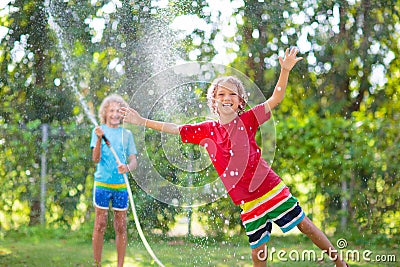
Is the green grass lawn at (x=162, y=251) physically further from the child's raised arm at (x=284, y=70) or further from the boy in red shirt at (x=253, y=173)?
the child's raised arm at (x=284, y=70)

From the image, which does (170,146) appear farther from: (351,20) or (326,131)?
(351,20)

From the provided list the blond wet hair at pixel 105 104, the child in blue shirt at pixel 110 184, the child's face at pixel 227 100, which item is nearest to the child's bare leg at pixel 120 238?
the child in blue shirt at pixel 110 184

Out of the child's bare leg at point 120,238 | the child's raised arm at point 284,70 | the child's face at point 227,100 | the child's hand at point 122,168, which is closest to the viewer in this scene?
the child's raised arm at point 284,70

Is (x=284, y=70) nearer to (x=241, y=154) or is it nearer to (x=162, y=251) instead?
(x=241, y=154)

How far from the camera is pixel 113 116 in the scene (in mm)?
3375

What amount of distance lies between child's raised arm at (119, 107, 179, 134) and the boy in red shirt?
0.51 ft

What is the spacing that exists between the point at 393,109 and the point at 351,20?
65 cm

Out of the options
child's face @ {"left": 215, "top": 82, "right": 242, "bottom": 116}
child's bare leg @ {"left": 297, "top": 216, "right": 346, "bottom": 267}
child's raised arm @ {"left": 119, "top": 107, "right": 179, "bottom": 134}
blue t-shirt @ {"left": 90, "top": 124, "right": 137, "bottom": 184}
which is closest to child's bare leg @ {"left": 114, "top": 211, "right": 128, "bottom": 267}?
blue t-shirt @ {"left": 90, "top": 124, "right": 137, "bottom": 184}

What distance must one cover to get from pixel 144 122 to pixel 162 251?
114 cm

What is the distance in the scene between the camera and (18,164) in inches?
164

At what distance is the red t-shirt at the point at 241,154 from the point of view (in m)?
2.58

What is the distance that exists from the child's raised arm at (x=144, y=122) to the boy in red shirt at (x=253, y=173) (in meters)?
0.16

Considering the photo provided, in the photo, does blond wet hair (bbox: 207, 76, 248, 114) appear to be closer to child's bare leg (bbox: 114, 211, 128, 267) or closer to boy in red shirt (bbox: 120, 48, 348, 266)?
boy in red shirt (bbox: 120, 48, 348, 266)

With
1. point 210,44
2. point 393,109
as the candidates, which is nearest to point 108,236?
point 210,44
